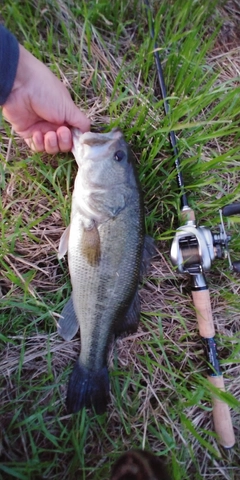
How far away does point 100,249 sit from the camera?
88.0 inches

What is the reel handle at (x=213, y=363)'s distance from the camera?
8.00 feet

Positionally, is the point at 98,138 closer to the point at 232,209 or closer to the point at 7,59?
the point at 7,59

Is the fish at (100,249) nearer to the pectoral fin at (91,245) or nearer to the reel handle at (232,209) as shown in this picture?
the pectoral fin at (91,245)

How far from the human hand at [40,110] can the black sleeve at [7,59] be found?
1.9 inches

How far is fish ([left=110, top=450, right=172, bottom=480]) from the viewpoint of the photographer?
5.70 ft

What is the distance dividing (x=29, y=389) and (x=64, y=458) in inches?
20.5

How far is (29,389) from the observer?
2.39 m

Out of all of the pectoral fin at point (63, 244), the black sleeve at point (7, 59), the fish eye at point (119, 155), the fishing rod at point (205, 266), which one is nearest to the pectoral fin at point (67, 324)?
the pectoral fin at point (63, 244)

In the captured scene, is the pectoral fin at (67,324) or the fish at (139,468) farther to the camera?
the pectoral fin at (67,324)

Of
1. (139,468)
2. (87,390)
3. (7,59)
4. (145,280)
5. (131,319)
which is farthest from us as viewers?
(145,280)

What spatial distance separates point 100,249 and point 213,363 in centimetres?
118

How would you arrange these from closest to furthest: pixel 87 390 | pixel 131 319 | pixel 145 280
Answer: pixel 87 390
pixel 131 319
pixel 145 280

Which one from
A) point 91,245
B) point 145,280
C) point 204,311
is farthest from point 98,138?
point 204,311

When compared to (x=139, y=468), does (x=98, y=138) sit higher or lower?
higher
